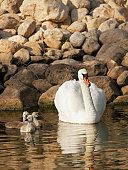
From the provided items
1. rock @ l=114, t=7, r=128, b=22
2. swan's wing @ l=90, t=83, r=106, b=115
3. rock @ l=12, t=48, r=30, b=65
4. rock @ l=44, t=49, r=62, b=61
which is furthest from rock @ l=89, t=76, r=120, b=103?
rock @ l=114, t=7, r=128, b=22

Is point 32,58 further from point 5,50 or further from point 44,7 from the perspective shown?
point 44,7

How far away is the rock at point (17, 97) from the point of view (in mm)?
16078

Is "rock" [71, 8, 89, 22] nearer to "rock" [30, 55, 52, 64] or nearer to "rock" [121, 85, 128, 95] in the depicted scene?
"rock" [30, 55, 52, 64]

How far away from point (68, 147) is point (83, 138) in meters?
1.10

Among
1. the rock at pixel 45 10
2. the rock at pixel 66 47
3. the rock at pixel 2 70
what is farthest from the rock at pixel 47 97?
the rock at pixel 45 10

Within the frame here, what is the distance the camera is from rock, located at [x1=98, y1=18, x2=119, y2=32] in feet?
84.9

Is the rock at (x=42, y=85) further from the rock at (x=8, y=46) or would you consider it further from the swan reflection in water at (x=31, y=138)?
the swan reflection in water at (x=31, y=138)

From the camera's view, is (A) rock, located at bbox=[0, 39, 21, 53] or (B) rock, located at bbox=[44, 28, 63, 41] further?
(B) rock, located at bbox=[44, 28, 63, 41]

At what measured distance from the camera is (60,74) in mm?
18281

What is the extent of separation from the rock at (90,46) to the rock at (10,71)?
16.1ft

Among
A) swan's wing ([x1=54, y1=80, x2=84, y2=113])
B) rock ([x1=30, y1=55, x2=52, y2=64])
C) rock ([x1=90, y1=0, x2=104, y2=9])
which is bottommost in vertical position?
rock ([x1=30, y1=55, x2=52, y2=64])

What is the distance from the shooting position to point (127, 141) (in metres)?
8.83

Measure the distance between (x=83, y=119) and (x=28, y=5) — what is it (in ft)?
55.4

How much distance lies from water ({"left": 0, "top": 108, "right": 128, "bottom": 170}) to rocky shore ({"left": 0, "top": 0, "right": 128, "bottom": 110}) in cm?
495
